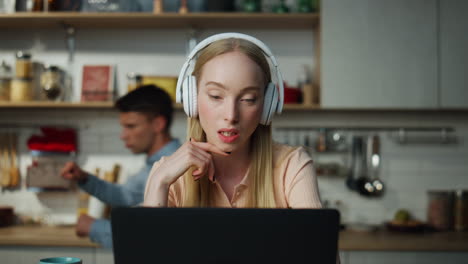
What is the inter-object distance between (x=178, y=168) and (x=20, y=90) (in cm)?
262

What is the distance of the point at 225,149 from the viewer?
1.23 meters

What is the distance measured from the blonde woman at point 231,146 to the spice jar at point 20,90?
→ 2457 mm

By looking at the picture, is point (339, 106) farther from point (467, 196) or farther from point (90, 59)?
point (90, 59)

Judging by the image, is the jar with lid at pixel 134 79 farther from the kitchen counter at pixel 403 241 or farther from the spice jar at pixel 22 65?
the kitchen counter at pixel 403 241

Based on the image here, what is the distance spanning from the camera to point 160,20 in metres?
3.45

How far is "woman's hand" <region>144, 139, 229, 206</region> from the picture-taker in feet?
3.92

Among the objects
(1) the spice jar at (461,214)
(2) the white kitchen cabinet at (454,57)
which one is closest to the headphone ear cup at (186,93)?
(2) the white kitchen cabinet at (454,57)

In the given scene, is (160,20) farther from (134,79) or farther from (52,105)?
(52,105)

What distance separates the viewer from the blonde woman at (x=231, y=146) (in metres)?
1.21

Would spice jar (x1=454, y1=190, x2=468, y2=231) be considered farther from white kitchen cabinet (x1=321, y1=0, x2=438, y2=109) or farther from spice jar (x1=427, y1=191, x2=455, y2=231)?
white kitchen cabinet (x1=321, y1=0, x2=438, y2=109)

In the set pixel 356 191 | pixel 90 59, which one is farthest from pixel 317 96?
pixel 90 59

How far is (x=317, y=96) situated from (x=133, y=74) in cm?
116

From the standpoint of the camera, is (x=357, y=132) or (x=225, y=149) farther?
(x=357, y=132)

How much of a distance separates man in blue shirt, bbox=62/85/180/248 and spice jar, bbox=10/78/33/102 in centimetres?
94
